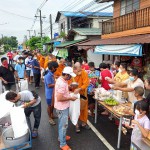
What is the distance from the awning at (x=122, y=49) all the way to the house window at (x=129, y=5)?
3800 mm

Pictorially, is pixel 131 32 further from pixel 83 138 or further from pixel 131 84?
pixel 83 138

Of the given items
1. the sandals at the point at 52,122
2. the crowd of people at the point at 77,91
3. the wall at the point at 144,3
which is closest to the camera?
the crowd of people at the point at 77,91

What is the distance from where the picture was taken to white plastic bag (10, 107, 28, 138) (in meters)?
3.66

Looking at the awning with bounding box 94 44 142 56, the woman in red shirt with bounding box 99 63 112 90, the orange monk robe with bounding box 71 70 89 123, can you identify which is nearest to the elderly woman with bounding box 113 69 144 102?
the woman in red shirt with bounding box 99 63 112 90

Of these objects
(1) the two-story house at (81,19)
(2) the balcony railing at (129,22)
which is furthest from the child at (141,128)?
(1) the two-story house at (81,19)

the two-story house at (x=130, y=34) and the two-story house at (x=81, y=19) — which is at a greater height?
the two-story house at (x=81, y=19)

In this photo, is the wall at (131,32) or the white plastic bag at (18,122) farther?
the wall at (131,32)

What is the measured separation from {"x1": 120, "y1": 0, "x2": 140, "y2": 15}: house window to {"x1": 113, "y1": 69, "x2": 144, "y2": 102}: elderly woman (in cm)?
818

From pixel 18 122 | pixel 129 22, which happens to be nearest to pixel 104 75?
pixel 18 122

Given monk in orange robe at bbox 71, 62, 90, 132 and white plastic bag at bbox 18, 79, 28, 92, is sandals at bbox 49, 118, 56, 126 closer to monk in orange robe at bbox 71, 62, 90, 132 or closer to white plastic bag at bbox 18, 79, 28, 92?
monk in orange robe at bbox 71, 62, 90, 132

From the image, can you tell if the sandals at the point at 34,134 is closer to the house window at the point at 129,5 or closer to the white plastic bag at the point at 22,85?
the white plastic bag at the point at 22,85

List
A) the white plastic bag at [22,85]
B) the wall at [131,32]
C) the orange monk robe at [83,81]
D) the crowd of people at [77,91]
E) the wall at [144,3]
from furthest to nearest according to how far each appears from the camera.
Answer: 1. the wall at [144,3]
2. the wall at [131,32]
3. the white plastic bag at [22,85]
4. the orange monk robe at [83,81]
5. the crowd of people at [77,91]

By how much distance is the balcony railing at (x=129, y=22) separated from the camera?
30.6 feet

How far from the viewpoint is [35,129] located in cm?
471
